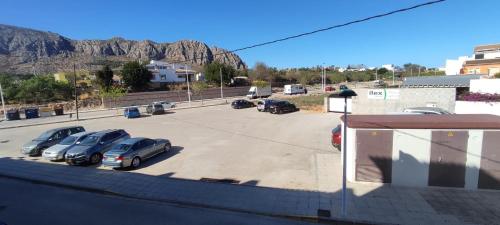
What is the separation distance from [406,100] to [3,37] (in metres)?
218

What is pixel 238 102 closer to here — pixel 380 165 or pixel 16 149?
pixel 16 149

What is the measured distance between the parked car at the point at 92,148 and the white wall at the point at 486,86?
27062 mm

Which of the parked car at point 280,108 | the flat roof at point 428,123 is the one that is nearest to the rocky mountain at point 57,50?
the parked car at point 280,108

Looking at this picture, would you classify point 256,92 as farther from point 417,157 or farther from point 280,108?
point 417,157

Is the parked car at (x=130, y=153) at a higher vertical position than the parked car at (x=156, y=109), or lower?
lower

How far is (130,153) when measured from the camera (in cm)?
1339

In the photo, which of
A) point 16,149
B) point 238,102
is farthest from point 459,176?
point 238,102

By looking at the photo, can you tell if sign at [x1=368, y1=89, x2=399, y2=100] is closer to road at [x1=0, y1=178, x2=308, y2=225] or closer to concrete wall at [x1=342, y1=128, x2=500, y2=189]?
concrete wall at [x1=342, y1=128, x2=500, y2=189]

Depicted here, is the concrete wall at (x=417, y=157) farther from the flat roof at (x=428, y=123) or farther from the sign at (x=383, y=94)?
the sign at (x=383, y=94)

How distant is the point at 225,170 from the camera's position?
12.5 meters

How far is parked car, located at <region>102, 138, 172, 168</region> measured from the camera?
42.9ft

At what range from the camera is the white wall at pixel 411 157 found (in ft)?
29.8

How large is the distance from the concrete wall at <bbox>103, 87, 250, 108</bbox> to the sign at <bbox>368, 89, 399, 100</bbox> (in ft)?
146

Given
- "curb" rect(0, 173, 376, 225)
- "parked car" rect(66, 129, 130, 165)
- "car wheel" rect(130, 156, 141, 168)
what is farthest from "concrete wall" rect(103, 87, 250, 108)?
"curb" rect(0, 173, 376, 225)
